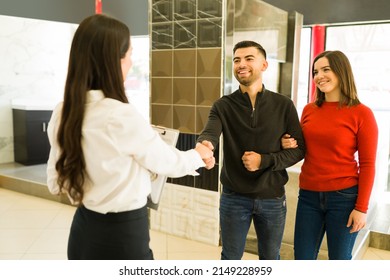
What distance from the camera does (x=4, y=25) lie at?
19.5 feet

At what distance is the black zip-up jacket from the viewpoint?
202cm

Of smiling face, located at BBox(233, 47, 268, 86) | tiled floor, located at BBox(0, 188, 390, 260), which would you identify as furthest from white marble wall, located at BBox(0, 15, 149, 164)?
smiling face, located at BBox(233, 47, 268, 86)

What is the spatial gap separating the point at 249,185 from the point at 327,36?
3.51m

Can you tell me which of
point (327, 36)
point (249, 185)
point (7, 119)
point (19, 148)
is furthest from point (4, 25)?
point (249, 185)

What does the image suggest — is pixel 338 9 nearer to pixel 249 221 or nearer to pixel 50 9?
pixel 249 221

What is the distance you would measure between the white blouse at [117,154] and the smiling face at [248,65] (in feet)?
2.60

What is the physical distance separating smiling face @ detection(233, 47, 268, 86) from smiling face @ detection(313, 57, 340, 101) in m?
0.30

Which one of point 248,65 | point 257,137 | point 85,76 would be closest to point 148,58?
point 248,65

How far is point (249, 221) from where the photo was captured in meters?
2.09

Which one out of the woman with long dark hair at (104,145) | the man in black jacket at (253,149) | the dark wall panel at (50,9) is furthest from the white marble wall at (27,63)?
the woman with long dark hair at (104,145)

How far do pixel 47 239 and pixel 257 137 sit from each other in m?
2.71

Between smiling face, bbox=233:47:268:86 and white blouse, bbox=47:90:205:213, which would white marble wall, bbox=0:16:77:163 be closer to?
smiling face, bbox=233:47:268:86

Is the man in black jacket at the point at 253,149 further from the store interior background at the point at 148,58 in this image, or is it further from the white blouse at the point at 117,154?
the store interior background at the point at 148,58

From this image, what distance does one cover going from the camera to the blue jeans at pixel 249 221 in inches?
80.3
